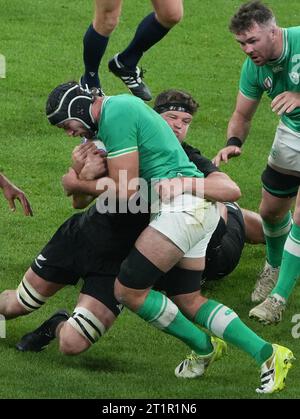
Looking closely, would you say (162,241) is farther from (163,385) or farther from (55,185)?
(55,185)

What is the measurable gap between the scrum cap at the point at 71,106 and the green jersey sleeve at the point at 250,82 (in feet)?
5.76

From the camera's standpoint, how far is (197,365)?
335 inches

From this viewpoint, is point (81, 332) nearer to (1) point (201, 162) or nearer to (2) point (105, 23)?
(1) point (201, 162)

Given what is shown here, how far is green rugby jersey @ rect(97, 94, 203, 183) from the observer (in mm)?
8133

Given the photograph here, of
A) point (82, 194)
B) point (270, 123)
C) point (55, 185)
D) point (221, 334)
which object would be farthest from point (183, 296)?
point (270, 123)

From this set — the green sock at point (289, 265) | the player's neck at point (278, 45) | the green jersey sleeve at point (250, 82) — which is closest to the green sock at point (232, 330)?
the green sock at point (289, 265)

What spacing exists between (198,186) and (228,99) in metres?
6.93

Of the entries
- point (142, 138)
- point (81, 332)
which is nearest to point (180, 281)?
point (81, 332)

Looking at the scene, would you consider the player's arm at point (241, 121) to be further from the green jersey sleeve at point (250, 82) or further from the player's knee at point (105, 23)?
the player's knee at point (105, 23)

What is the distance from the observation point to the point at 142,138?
8258 millimetres

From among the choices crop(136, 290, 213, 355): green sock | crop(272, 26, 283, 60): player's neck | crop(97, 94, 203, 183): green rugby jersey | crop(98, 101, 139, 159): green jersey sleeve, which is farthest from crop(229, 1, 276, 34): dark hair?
crop(136, 290, 213, 355): green sock

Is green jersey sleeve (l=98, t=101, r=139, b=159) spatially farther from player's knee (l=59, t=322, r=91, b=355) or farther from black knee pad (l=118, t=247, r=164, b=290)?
player's knee (l=59, t=322, r=91, b=355)

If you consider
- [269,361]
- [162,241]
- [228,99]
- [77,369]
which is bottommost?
[228,99]

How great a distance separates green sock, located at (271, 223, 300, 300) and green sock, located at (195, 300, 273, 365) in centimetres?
126
